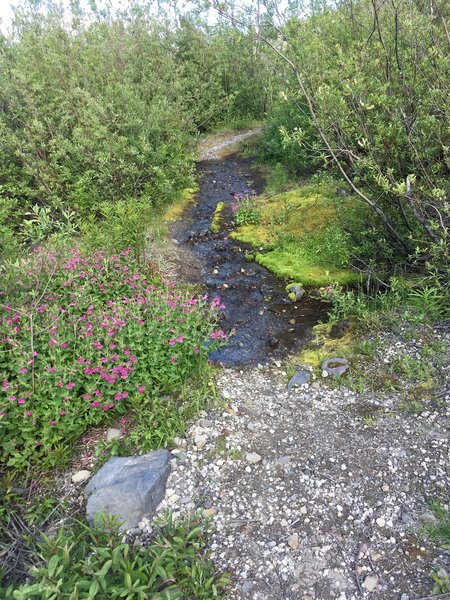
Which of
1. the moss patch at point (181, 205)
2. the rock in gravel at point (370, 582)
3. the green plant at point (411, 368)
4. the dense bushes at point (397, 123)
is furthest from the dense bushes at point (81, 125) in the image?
the rock in gravel at point (370, 582)

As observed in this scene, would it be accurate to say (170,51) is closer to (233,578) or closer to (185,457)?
(185,457)

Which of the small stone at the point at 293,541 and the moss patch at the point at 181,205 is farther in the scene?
the moss patch at the point at 181,205

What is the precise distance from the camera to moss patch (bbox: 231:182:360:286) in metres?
7.15

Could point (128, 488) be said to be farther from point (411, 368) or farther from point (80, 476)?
point (411, 368)

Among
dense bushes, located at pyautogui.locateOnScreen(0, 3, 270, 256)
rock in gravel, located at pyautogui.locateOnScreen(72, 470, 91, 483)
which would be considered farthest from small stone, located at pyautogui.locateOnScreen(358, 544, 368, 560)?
dense bushes, located at pyautogui.locateOnScreen(0, 3, 270, 256)

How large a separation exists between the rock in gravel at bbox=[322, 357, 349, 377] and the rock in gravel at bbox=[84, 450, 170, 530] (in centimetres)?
210

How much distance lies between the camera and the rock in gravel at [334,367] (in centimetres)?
493

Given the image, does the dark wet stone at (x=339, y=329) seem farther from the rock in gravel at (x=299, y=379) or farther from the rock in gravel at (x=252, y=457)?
the rock in gravel at (x=252, y=457)

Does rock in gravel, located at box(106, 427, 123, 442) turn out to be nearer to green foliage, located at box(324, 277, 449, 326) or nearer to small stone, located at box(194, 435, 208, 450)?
small stone, located at box(194, 435, 208, 450)

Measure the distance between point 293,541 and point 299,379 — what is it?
74.9 inches

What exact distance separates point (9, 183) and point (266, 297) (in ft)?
19.0

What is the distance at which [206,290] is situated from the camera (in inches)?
281

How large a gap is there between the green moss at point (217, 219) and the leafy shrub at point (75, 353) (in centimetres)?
392

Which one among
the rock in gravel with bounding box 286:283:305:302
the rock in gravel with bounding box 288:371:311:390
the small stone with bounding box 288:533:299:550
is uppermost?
the rock in gravel with bounding box 286:283:305:302
